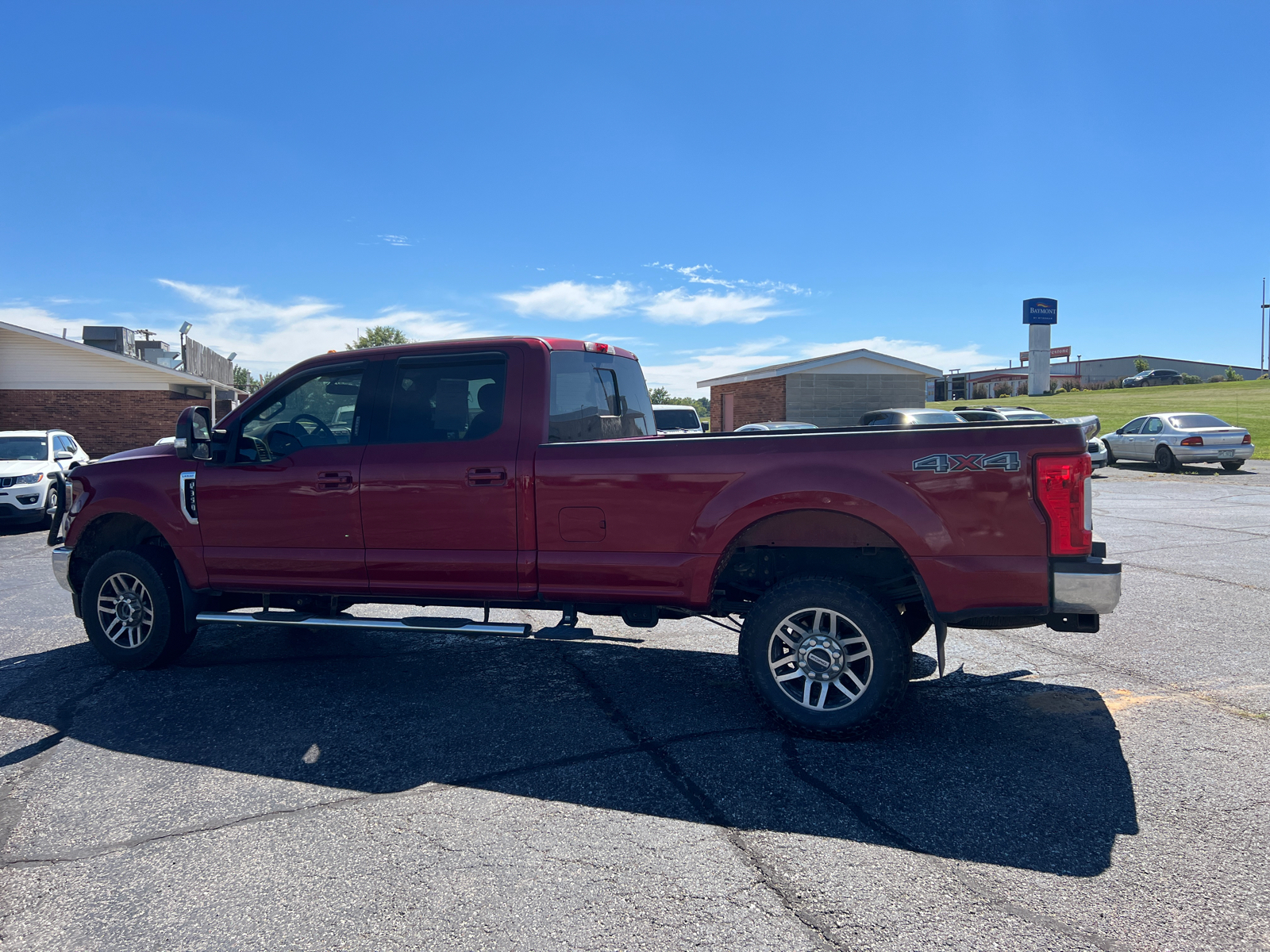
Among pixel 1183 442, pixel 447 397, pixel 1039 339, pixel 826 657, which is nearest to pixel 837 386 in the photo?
pixel 1183 442

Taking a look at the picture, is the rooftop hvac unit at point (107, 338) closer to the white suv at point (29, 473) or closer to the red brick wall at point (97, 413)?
the red brick wall at point (97, 413)

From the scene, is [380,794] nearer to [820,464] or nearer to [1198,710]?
[820,464]

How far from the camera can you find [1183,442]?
70.0 feet

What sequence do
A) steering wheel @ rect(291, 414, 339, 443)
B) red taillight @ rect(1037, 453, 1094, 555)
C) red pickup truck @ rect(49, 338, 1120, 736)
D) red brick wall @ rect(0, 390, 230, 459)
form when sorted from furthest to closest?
red brick wall @ rect(0, 390, 230, 459), steering wheel @ rect(291, 414, 339, 443), red pickup truck @ rect(49, 338, 1120, 736), red taillight @ rect(1037, 453, 1094, 555)

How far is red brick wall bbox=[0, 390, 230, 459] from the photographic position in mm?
27203

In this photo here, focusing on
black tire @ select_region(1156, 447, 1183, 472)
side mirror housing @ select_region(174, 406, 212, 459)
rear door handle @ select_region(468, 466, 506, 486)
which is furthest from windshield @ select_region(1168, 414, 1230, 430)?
side mirror housing @ select_region(174, 406, 212, 459)

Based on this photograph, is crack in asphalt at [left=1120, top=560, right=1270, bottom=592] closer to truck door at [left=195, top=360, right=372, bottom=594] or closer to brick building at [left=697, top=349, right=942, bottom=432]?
truck door at [left=195, top=360, right=372, bottom=594]

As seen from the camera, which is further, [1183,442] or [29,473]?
[1183,442]

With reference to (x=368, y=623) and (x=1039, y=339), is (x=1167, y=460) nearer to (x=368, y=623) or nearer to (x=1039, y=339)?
(x=368, y=623)

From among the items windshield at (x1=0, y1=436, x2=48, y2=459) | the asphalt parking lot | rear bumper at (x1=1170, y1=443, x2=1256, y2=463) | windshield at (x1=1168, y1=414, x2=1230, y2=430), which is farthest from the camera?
windshield at (x1=1168, y1=414, x2=1230, y2=430)

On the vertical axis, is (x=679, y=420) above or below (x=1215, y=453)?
above

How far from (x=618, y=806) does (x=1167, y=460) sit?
23427 millimetres

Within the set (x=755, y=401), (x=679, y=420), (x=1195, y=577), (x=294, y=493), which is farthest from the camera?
(x=755, y=401)

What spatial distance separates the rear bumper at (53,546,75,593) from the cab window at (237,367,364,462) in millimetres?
1599
